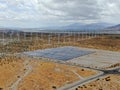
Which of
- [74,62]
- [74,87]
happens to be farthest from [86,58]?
[74,87]

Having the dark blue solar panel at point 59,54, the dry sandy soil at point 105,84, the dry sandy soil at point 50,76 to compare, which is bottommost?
the dry sandy soil at point 105,84

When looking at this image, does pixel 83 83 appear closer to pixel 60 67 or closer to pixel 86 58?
pixel 60 67

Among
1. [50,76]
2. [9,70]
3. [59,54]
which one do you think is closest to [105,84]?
[50,76]

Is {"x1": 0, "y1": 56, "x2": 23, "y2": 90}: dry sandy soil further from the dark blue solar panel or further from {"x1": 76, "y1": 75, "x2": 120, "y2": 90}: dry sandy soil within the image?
{"x1": 76, "y1": 75, "x2": 120, "y2": 90}: dry sandy soil

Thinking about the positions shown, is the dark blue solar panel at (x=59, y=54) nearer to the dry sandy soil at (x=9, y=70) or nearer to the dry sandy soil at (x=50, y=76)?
the dry sandy soil at (x=50, y=76)

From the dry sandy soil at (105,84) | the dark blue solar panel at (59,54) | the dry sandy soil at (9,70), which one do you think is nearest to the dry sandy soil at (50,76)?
the dry sandy soil at (9,70)

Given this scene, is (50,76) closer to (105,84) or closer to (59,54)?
(105,84)
